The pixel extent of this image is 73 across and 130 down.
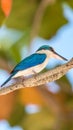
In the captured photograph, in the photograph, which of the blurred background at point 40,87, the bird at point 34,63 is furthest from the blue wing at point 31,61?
the blurred background at point 40,87

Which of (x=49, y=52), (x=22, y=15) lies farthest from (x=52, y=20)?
(x=49, y=52)

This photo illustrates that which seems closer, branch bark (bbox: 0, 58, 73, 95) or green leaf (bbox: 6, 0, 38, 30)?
branch bark (bbox: 0, 58, 73, 95)

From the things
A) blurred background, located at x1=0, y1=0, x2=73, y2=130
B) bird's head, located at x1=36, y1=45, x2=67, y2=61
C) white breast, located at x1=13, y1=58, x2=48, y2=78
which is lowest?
blurred background, located at x1=0, y1=0, x2=73, y2=130

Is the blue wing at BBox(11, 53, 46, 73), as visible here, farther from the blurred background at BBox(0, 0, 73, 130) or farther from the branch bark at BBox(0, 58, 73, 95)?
the blurred background at BBox(0, 0, 73, 130)

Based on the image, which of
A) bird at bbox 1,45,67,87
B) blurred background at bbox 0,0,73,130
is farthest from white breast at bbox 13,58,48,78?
blurred background at bbox 0,0,73,130

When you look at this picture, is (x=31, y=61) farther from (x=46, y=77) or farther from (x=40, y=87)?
(x=40, y=87)

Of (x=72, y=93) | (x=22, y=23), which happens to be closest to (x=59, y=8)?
(x=22, y=23)

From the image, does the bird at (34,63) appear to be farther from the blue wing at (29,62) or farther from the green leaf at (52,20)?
the green leaf at (52,20)

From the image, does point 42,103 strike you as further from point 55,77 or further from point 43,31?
point 55,77
